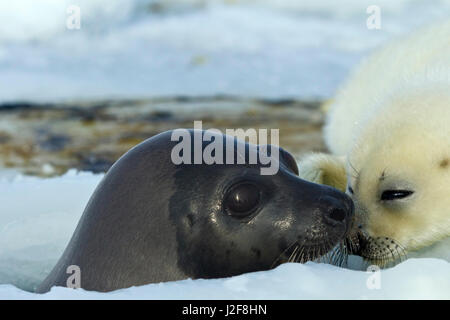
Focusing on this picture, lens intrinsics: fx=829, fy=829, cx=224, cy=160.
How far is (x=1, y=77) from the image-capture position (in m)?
7.79

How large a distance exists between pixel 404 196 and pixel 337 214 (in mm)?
425

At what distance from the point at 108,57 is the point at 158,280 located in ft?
20.8

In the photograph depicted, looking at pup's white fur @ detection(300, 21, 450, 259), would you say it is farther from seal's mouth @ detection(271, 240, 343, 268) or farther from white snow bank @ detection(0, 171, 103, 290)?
white snow bank @ detection(0, 171, 103, 290)

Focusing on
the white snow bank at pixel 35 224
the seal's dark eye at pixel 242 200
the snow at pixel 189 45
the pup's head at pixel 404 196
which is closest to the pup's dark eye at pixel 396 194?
the pup's head at pixel 404 196

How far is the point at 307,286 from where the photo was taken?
6.73 ft

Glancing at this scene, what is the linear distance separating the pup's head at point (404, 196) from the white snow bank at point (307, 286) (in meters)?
0.61

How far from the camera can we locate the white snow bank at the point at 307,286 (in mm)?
1988

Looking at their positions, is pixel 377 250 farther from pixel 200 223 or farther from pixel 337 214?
pixel 200 223

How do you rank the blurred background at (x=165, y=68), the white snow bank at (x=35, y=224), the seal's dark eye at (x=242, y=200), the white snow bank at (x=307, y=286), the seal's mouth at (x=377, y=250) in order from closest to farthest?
the white snow bank at (x=307, y=286), the seal's dark eye at (x=242, y=200), the seal's mouth at (x=377, y=250), the white snow bank at (x=35, y=224), the blurred background at (x=165, y=68)

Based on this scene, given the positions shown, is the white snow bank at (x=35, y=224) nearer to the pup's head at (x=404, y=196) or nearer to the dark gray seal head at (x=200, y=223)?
the dark gray seal head at (x=200, y=223)

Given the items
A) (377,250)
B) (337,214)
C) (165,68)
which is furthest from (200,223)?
(165,68)
